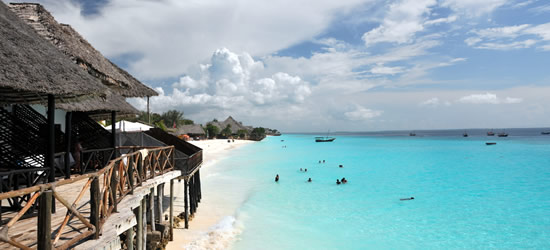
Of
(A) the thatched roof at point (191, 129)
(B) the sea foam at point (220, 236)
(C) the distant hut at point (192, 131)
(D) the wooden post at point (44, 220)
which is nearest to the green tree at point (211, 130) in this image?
(C) the distant hut at point (192, 131)

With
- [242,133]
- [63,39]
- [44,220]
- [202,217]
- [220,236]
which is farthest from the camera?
[242,133]

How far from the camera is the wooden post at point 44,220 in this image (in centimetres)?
286

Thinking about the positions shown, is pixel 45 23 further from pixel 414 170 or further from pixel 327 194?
pixel 414 170

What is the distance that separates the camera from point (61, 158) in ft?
26.1

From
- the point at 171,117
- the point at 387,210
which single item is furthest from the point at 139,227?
the point at 171,117

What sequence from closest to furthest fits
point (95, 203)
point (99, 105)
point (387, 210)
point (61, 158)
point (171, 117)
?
point (95, 203) → point (61, 158) → point (99, 105) → point (387, 210) → point (171, 117)

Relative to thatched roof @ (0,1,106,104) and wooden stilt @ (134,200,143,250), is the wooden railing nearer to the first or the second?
wooden stilt @ (134,200,143,250)

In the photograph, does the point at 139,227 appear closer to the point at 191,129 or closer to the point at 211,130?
the point at 191,129

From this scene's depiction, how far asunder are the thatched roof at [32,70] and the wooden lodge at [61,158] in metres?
0.01

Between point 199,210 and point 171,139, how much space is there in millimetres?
4279

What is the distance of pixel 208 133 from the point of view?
241 ft

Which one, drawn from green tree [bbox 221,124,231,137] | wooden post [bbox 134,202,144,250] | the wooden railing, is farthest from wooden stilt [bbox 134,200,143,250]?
green tree [bbox 221,124,231,137]

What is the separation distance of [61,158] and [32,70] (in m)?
4.52

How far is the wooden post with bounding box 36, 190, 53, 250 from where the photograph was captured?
9.37 ft
